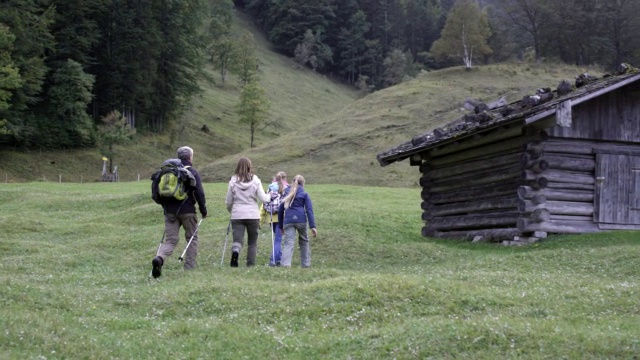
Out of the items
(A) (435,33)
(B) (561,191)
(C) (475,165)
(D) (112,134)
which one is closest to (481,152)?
(C) (475,165)

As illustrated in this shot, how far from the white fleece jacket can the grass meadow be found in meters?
1.26

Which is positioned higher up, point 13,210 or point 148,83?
point 148,83

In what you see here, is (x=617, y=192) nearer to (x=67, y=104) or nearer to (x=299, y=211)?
(x=299, y=211)

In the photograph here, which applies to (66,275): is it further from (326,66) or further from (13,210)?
(326,66)

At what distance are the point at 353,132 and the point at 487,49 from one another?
30180mm

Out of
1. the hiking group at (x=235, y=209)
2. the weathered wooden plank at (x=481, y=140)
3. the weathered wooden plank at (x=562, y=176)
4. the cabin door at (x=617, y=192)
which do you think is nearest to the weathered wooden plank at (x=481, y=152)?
the weathered wooden plank at (x=481, y=140)

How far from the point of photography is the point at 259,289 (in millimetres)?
13398

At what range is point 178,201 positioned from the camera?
15.9m

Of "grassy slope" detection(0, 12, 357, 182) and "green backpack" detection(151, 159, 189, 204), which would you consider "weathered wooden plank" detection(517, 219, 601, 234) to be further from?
"grassy slope" detection(0, 12, 357, 182)

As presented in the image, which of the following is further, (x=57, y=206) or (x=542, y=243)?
(x=57, y=206)

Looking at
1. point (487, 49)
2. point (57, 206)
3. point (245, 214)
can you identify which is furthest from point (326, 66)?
point (245, 214)

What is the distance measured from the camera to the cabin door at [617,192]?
897 inches

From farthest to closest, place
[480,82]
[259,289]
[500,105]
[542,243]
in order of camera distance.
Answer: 1. [480,82]
2. [500,105]
3. [542,243]
4. [259,289]

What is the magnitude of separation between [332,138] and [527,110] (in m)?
41.6
